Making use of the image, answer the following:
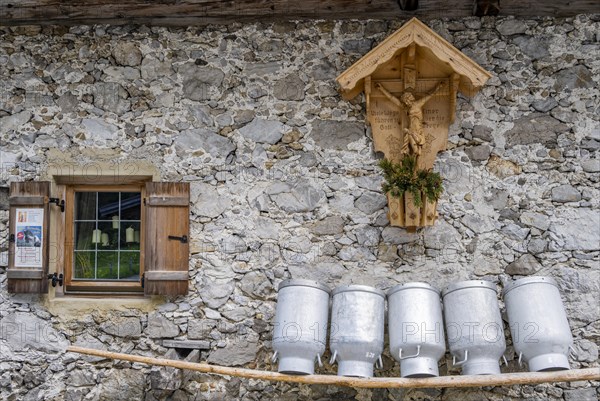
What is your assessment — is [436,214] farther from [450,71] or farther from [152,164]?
[152,164]

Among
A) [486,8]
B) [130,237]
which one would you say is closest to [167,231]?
[130,237]

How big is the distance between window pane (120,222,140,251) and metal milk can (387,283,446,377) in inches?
75.1

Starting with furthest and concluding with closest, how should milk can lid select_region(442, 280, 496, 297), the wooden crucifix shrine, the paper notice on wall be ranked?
the paper notice on wall → the wooden crucifix shrine → milk can lid select_region(442, 280, 496, 297)

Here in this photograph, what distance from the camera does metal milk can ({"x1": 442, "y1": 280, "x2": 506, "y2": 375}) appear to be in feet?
12.2

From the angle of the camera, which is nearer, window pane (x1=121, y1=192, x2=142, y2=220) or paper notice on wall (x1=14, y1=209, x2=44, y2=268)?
paper notice on wall (x1=14, y1=209, x2=44, y2=268)

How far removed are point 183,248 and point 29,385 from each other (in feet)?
4.76

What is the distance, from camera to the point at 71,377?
4.31m

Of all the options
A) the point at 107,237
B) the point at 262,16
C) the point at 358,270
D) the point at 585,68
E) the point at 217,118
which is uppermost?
the point at 262,16

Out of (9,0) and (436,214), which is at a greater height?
(9,0)

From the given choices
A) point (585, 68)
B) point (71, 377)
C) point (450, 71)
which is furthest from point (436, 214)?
point (71, 377)

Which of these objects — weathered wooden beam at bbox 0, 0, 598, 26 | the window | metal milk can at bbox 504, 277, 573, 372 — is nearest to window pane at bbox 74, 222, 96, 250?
the window

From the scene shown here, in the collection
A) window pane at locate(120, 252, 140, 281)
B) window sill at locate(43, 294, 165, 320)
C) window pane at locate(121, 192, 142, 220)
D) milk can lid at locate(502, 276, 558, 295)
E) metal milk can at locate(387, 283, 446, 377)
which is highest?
window pane at locate(121, 192, 142, 220)

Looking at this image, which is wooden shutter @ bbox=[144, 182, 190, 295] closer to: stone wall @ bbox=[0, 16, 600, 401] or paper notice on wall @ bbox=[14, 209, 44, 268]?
stone wall @ bbox=[0, 16, 600, 401]

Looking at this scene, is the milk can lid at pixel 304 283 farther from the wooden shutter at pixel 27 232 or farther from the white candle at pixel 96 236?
the wooden shutter at pixel 27 232
